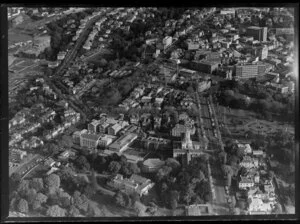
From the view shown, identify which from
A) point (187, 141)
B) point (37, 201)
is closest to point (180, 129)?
point (187, 141)

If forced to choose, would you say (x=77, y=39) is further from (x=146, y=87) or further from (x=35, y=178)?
(x=35, y=178)

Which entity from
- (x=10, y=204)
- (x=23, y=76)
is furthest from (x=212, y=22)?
(x=10, y=204)

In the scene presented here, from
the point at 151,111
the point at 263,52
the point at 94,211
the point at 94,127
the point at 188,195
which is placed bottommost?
the point at 94,211

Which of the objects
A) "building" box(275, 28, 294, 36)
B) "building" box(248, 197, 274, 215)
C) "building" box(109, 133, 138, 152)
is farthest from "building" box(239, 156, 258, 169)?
"building" box(275, 28, 294, 36)

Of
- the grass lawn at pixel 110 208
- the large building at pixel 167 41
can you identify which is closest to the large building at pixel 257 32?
the large building at pixel 167 41

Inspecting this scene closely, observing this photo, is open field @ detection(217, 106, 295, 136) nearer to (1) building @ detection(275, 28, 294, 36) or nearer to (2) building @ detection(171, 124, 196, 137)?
(2) building @ detection(171, 124, 196, 137)

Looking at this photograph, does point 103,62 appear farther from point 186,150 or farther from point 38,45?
point 186,150

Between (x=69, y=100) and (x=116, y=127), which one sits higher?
(x=69, y=100)
